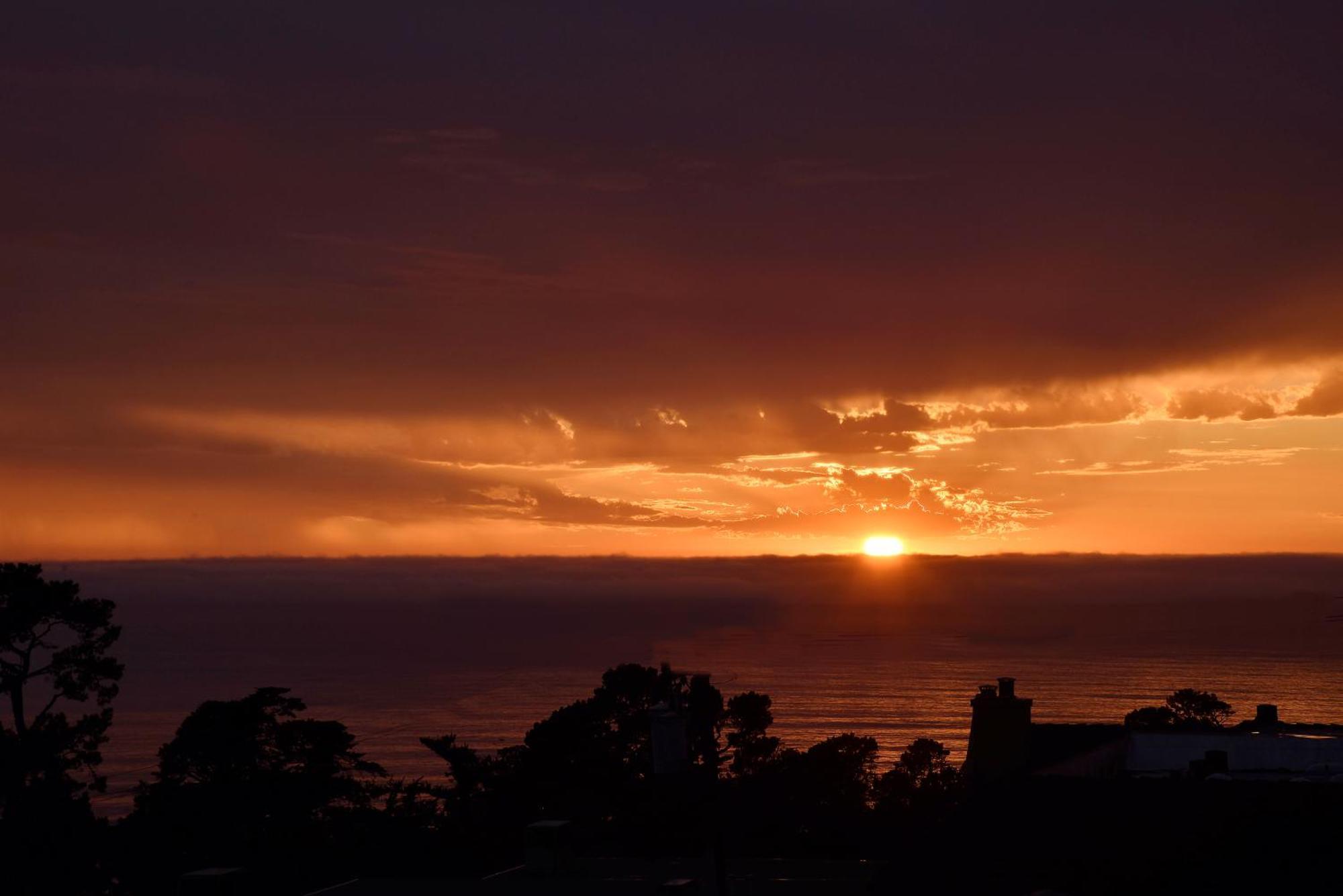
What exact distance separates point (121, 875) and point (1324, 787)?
136ft

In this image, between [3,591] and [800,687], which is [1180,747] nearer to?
[3,591]

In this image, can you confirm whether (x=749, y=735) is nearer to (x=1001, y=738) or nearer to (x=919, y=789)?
(x=919, y=789)

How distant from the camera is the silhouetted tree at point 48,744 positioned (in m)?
42.9

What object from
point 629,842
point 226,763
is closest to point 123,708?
point 226,763

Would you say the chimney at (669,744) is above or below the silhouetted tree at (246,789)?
above

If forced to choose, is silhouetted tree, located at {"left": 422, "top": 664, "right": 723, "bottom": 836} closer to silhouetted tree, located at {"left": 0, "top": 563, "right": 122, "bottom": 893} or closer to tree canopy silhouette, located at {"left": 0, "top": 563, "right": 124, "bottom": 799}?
silhouetted tree, located at {"left": 0, "top": 563, "right": 122, "bottom": 893}

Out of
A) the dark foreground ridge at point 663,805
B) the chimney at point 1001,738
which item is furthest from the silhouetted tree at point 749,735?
the chimney at point 1001,738

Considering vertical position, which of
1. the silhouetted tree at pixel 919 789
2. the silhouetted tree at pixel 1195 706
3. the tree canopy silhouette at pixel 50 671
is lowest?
the silhouetted tree at pixel 919 789

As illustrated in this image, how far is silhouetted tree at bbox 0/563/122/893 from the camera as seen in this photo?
1690 inches

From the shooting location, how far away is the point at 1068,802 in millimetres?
17359

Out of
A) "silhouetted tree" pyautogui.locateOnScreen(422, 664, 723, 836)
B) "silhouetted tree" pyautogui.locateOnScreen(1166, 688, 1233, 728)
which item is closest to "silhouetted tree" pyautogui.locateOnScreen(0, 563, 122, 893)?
"silhouetted tree" pyautogui.locateOnScreen(422, 664, 723, 836)

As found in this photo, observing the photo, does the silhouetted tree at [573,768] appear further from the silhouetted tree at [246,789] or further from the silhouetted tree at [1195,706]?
the silhouetted tree at [1195,706]

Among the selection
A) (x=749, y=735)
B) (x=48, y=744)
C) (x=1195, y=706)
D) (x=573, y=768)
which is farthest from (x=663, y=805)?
(x=1195, y=706)

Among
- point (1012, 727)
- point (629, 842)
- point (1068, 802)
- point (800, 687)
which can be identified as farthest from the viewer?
point (800, 687)
